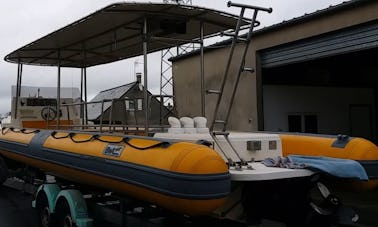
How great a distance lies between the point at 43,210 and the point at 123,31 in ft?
9.30

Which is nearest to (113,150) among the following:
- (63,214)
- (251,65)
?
(63,214)

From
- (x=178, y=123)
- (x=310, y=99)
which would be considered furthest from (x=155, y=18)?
(x=310, y=99)

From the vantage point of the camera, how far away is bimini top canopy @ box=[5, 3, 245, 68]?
19.1 ft

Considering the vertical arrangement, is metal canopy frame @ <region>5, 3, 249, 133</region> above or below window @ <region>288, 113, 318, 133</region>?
above

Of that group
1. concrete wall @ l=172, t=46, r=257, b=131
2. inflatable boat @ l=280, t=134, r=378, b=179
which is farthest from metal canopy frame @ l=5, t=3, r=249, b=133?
concrete wall @ l=172, t=46, r=257, b=131

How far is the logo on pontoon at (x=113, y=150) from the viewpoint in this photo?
5.06 metres

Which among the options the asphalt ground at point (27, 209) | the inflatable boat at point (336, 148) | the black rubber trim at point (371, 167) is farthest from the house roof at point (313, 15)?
the black rubber trim at point (371, 167)

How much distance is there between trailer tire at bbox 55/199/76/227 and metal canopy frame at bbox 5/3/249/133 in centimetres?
165

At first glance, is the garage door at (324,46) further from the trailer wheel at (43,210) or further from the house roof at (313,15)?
the trailer wheel at (43,210)

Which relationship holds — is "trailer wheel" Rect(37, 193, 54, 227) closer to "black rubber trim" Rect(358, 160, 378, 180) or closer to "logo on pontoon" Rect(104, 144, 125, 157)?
"logo on pontoon" Rect(104, 144, 125, 157)

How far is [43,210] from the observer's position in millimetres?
7047

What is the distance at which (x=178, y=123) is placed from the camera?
566cm

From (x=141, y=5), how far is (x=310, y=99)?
10118mm

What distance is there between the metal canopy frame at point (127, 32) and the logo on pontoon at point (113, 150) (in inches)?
22.7
